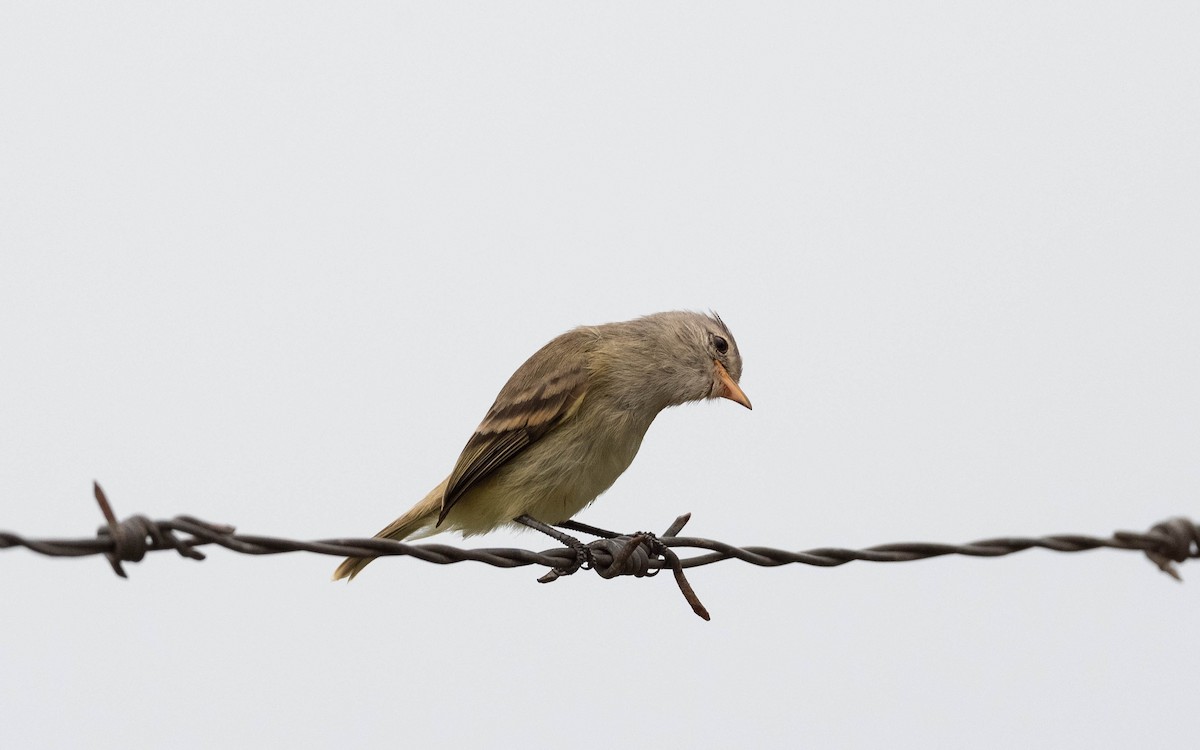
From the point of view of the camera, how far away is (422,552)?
4.45 metres

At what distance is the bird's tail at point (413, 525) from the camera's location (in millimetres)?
7500

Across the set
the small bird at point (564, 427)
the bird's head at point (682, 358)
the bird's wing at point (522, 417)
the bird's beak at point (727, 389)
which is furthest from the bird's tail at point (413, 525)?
the bird's beak at point (727, 389)

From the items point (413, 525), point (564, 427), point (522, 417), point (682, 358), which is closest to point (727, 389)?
point (682, 358)

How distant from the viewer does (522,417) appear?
702 centimetres

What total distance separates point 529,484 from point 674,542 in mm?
1902

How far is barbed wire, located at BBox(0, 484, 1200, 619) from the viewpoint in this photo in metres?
3.56

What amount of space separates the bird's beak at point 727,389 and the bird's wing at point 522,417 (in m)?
0.99

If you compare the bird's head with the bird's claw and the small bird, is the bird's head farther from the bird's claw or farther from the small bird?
the bird's claw

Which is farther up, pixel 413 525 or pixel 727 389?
pixel 727 389

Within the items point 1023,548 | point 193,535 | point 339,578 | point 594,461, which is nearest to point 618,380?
point 594,461

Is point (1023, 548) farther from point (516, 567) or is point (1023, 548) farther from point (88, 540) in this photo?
point (88, 540)

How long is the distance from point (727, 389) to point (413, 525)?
7.14 feet

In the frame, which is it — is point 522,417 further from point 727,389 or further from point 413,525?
point 727,389

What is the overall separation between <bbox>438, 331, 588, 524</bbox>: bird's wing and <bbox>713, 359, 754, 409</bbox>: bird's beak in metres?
0.99
